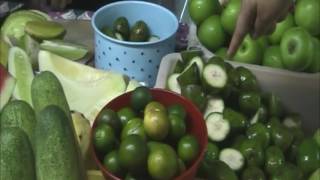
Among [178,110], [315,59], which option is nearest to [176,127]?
[178,110]

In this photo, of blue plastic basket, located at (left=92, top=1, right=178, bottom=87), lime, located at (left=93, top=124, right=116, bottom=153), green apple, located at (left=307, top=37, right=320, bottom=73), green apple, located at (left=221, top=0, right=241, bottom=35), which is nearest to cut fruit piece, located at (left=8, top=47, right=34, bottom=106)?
blue plastic basket, located at (left=92, top=1, right=178, bottom=87)

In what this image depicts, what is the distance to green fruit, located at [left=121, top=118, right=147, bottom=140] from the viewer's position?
2.10ft

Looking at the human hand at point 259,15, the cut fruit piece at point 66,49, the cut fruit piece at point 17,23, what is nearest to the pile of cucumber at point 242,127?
the human hand at point 259,15

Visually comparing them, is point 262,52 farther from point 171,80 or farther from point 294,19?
point 171,80

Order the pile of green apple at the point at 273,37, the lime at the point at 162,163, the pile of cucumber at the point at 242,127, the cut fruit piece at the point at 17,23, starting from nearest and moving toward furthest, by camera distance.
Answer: the lime at the point at 162,163, the pile of cucumber at the point at 242,127, the pile of green apple at the point at 273,37, the cut fruit piece at the point at 17,23

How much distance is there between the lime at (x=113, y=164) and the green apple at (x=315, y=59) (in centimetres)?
42

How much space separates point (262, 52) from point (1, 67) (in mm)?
462

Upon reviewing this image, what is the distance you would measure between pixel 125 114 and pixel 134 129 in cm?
4

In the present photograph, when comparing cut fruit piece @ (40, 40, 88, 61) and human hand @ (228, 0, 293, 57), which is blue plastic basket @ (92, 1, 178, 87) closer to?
cut fruit piece @ (40, 40, 88, 61)

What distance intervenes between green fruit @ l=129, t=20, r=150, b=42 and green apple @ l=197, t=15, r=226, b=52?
0.10m

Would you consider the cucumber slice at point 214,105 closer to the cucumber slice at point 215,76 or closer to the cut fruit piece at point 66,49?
the cucumber slice at point 215,76

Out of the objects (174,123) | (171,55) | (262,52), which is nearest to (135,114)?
(174,123)

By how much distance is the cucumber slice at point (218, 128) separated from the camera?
761mm

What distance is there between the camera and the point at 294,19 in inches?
36.0
